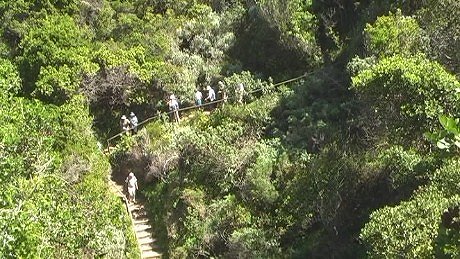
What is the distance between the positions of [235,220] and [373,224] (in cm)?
690

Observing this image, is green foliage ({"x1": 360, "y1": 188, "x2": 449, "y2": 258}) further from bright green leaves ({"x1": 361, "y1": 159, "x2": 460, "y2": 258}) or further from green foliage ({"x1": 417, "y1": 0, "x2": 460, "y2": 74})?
green foliage ({"x1": 417, "y1": 0, "x2": 460, "y2": 74})

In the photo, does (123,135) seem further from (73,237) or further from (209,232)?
(73,237)

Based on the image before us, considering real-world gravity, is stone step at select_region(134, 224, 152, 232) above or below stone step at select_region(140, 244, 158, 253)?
above

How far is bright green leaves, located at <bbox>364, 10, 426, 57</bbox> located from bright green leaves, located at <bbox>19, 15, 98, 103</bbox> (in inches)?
486

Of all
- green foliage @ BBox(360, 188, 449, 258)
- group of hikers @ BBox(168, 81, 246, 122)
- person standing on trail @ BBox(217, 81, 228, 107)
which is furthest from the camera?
person standing on trail @ BBox(217, 81, 228, 107)

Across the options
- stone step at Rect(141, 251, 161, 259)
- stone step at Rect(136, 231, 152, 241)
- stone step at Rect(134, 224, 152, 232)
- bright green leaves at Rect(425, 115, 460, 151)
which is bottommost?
stone step at Rect(141, 251, 161, 259)

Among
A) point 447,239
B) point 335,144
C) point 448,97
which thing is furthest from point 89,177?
point 447,239

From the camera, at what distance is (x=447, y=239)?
980 cm

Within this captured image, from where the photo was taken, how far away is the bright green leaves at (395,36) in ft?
63.4

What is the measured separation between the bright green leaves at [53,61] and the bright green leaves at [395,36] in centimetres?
1233

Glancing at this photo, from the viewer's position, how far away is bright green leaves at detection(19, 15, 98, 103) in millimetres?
25016

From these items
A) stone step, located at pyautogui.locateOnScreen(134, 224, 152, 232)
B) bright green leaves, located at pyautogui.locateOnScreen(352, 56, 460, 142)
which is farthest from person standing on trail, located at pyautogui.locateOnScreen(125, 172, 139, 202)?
bright green leaves, located at pyautogui.locateOnScreen(352, 56, 460, 142)

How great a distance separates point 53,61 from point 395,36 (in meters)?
14.3

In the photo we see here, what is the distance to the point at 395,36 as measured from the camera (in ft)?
64.5
